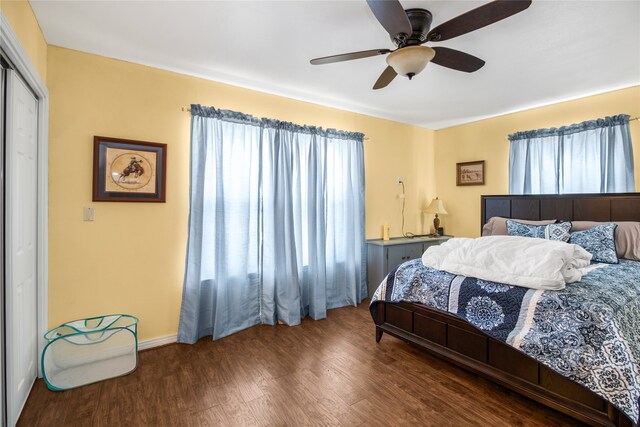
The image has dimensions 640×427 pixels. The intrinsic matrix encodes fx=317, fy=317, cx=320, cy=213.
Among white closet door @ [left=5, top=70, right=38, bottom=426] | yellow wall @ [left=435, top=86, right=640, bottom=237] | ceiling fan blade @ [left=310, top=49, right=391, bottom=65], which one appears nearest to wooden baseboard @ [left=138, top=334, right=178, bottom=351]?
white closet door @ [left=5, top=70, right=38, bottom=426]

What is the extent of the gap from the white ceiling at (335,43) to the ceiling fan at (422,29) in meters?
0.17

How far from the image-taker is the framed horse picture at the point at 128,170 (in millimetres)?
2576

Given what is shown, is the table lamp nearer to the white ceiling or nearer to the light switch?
the white ceiling

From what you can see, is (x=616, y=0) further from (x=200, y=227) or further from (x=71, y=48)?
(x=71, y=48)

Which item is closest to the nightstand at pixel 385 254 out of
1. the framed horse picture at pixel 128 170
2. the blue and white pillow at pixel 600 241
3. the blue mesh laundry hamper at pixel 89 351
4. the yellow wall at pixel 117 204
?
the blue and white pillow at pixel 600 241

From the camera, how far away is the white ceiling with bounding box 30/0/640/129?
2027 millimetres

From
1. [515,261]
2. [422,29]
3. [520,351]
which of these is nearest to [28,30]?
[422,29]

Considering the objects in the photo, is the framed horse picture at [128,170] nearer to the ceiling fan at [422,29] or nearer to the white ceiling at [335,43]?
the white ceiling at [335,43]

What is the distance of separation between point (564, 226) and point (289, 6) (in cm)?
324

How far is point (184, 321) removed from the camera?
290 centimetres

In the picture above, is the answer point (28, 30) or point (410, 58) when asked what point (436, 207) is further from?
point (28, 30)

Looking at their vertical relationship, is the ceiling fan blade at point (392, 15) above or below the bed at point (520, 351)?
above

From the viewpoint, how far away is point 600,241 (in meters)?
2.92

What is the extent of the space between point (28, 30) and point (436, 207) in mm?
4689
